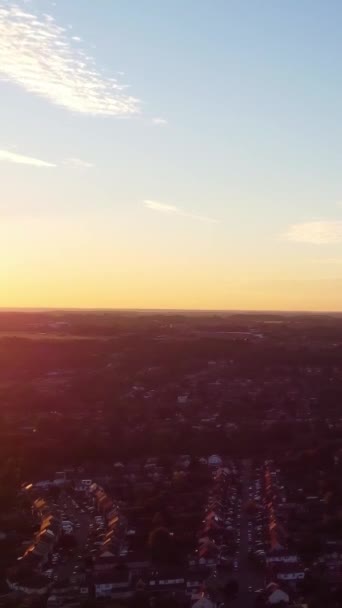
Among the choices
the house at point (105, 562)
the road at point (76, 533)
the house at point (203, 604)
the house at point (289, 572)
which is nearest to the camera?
the house at point (203, 604)

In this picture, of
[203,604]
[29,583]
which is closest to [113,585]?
[29,583]

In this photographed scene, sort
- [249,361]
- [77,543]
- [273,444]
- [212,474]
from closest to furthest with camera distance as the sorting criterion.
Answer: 1. [77,543]
2. [212,474]
3. [273,444]
4. [249,361]

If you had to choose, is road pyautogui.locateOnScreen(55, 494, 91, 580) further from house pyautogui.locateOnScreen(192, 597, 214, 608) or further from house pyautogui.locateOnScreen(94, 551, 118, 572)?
house pyautogui.locateOnScreen(192, 597, 214, 608)

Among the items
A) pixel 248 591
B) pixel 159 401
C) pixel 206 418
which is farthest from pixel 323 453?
pixel 159 401

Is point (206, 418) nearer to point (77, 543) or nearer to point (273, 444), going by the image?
point (273, 444)

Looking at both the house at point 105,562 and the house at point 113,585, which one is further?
the house at point 105,562

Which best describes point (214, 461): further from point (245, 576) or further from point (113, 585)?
point (113, 585)

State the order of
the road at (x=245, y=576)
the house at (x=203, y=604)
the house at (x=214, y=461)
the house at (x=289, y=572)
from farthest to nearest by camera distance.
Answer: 1. the house at (x=214, y=461)
2. the house at (x=289, y=572)
3. the road at (x=245, y=576)
4. the house at (x=203, y=604)

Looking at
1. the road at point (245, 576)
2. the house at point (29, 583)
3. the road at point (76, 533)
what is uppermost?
the road at point (245, 576)

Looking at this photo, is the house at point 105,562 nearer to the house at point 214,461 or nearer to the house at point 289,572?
the house at point 289,572

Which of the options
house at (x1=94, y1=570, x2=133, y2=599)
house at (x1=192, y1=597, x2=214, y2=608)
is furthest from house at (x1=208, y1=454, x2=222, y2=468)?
house at (x1=192, y1=597, x2=214, y2=608)

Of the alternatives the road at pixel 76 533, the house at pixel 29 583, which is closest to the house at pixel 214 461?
the road at pixel 76 533
